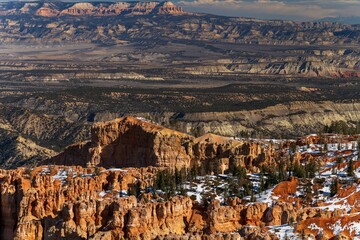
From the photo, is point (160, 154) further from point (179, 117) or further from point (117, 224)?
point (179, 117)

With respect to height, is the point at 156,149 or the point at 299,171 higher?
the point at 299,171

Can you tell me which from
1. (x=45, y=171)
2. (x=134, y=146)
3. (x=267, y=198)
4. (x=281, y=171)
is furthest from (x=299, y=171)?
(x=134, y=146)

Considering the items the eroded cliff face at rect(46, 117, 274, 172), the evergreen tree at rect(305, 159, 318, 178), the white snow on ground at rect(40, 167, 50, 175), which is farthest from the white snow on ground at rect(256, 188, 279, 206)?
the white snow on ground at rect(40, 167, 50, 175)

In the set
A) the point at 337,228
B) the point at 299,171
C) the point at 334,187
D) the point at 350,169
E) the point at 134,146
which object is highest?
the point at 337,228

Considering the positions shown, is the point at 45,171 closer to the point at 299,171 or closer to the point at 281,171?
the point at 281,171

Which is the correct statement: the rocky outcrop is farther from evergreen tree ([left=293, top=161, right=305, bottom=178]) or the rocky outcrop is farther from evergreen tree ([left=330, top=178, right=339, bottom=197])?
evergreen tree ([left=330, top=178, right=339, bottom=197])

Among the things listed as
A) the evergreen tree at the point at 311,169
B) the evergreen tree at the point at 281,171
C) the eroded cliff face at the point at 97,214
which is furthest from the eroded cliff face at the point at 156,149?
the eroded cliff face at the point at 97,214
